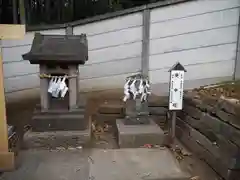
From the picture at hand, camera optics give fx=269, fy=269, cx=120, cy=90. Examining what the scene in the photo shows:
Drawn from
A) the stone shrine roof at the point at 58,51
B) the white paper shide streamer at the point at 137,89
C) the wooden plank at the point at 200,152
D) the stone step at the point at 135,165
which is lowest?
the stone step at the point at 135,165

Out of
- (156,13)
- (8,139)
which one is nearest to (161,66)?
(156,13)

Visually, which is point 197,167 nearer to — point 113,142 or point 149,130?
point 149,130

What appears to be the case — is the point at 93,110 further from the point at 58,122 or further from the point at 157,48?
the point at 157,48

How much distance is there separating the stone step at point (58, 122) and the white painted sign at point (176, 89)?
1.74 meters

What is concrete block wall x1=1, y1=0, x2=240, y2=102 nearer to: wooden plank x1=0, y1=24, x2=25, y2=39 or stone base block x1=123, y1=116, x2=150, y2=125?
stone base block x1=123, y1=116, x2=150, y2=125

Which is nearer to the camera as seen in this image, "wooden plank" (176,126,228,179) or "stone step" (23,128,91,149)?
"wooden plank" (176,126,228,179)

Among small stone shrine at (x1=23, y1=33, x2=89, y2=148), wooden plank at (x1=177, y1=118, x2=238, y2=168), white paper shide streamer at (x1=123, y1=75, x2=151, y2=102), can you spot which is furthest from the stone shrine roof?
wooden plank at (x1=177, y1=118, x2=238, y2=168)

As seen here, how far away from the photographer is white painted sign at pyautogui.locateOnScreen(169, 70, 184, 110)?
5.05 meters

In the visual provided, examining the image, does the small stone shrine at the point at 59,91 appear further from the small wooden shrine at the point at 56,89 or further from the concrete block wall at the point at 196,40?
the concrete block wall at the point at 196,40

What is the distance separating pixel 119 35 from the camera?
700 centimetres

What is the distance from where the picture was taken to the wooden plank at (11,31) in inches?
149

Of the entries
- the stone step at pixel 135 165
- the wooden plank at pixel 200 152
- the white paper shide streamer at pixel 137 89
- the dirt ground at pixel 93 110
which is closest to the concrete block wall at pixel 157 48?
the dirt ground at pixel 93 110

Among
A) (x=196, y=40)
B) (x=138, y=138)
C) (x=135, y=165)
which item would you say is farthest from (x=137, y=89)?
(x=196, y=40)

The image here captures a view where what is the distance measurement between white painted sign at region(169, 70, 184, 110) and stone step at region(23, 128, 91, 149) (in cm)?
170
